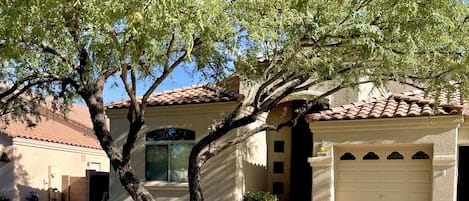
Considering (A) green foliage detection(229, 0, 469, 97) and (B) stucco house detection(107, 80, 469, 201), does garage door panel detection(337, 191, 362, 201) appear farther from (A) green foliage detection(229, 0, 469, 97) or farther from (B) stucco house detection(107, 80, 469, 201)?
(A) green foliage detection(229, 0, 469, 97)

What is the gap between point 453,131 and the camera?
542 inches

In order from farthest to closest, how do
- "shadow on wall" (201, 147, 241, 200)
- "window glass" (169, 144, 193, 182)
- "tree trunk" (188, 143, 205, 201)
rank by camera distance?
"window glass" (169, 144, 193, 182) < "shadow on wall" (201, 147, 241, 200) < "tree trunk" (188, 143, 205, 201)

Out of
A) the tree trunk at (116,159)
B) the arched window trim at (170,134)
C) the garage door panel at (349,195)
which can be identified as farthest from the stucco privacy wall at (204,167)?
the tree trunk at (116,159)

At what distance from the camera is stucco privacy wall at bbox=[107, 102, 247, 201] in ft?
54.0

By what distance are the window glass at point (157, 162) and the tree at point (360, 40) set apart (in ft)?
20.8

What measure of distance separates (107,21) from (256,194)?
9.68 meters

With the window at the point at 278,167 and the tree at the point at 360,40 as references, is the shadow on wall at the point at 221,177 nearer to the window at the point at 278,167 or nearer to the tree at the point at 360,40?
the window at the point at 278,167

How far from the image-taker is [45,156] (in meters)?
24.5

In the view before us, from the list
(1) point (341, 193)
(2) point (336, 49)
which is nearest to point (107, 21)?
(2) point (336, 49)

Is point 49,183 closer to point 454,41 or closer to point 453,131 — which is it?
point 453,131

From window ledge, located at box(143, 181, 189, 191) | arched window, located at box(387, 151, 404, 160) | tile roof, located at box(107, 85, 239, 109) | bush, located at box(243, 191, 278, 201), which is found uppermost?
tile roof, located at box(107, 85, 239, 109)

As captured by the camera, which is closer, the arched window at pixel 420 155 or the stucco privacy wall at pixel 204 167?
the arched window at pixel 420 155

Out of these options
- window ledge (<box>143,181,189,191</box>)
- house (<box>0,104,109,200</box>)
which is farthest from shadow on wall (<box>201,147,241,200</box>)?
house (<box>0,104,109,200</box>)

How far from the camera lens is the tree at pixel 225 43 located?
7887 mm
